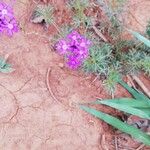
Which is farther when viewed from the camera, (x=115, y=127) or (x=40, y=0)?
(x=40, y=0)

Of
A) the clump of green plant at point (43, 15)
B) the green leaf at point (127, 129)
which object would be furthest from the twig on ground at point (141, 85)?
the clump of green plant at point (43, 15)

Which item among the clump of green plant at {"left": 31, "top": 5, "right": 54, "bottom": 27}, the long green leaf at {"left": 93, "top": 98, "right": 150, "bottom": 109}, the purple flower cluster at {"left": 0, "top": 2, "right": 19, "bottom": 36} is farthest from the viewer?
the clump of green plant at {"left": 31, "top": 5, "right": 54, "bottom": 27}

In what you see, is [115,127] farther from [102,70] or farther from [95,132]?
[102,70]

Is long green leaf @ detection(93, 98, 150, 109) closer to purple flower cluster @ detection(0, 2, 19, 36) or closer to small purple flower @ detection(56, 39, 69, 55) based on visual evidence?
small purple flower @ detection(56, 39, 69, 55)

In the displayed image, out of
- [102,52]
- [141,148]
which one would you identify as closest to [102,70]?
[102,52]

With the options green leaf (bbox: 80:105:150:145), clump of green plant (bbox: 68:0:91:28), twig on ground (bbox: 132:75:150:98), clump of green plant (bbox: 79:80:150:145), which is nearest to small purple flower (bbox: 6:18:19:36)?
clump of green plant (bbox: 68:0:91:28)
